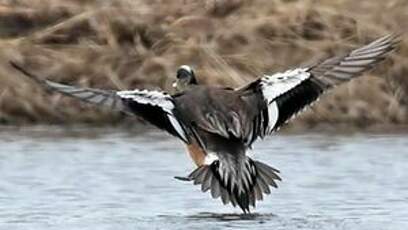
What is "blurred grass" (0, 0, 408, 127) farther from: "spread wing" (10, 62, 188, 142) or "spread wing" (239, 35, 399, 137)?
"spread wing" (10, 62, 188, 142)

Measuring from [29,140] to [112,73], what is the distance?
1563 mm

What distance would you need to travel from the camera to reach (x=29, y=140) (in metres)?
14.4

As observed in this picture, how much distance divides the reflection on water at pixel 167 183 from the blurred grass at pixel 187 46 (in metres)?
0.53

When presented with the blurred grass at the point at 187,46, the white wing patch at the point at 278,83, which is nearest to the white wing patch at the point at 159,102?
the white wing patch at the point at 278,83

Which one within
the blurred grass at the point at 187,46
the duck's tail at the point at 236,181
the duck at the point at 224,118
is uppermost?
the blurred grass at the point at 187,46

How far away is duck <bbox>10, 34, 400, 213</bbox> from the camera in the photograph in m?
10.6

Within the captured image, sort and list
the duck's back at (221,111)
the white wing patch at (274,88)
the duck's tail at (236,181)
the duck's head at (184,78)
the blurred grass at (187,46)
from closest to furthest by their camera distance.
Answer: the duck's tail at (236,181), the duck's back at (221,111), the white wing patch at (274,88), the duck's head at (184,78), the blurred grass at (187,46)

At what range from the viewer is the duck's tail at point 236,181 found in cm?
1051

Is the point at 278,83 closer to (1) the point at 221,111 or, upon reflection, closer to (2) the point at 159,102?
(1) the point at 221,111

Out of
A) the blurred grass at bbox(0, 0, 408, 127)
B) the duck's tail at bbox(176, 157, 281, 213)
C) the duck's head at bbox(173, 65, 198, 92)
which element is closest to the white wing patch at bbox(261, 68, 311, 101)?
the duck's tail at bbox(176, 157, 281, 213)

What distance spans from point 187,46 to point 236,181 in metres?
5.40

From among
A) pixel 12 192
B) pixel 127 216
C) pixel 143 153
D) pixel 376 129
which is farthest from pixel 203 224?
pixel 376 129

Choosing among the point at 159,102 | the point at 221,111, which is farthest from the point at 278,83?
the point at 159,102

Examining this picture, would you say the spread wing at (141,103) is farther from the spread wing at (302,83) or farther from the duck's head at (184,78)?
the duck's head at (184,78)
